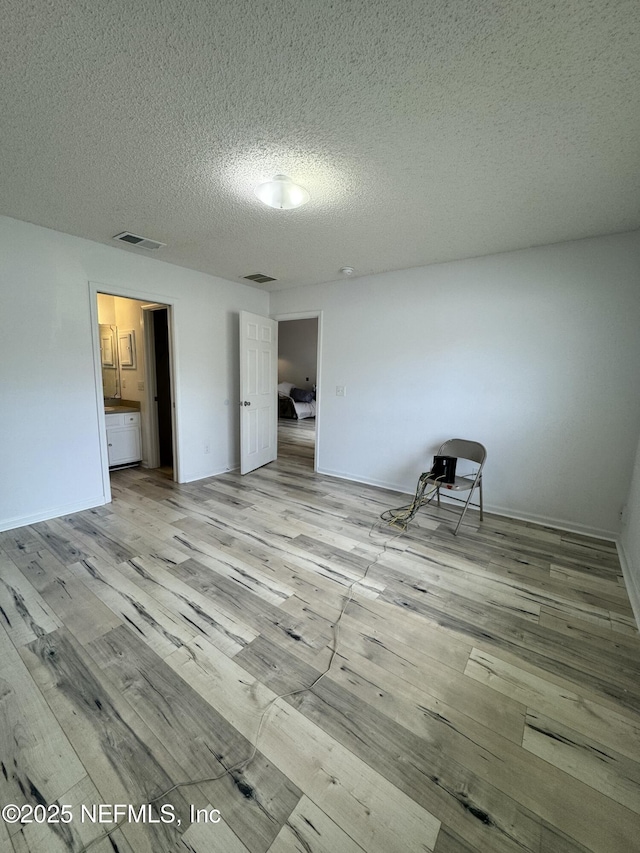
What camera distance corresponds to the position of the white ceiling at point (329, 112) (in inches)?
43.5

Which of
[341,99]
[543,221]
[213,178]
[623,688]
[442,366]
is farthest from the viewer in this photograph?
[442,366]

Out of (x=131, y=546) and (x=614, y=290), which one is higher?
(x=614, y=290)

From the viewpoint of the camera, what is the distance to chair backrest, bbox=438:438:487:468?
3.17 meters

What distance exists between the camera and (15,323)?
271 centimetres

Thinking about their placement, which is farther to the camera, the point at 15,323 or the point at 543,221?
the point at 15,323

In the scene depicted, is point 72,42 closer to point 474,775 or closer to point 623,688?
point 474,775

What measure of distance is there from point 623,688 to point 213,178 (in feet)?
11.2

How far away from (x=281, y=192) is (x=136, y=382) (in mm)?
3546

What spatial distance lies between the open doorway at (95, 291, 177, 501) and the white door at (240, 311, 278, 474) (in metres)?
0.97

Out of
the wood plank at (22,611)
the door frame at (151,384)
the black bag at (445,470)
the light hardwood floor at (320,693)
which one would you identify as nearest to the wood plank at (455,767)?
the light hardwood floor at (320,693)

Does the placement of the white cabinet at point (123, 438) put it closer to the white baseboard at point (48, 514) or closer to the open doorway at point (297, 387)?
the white baseboard at point (48, 514)

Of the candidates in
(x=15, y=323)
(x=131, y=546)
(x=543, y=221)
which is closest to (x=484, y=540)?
(x=543, y=221)

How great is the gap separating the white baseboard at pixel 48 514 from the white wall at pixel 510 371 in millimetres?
2888

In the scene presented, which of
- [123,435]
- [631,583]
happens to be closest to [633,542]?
[631,583]
